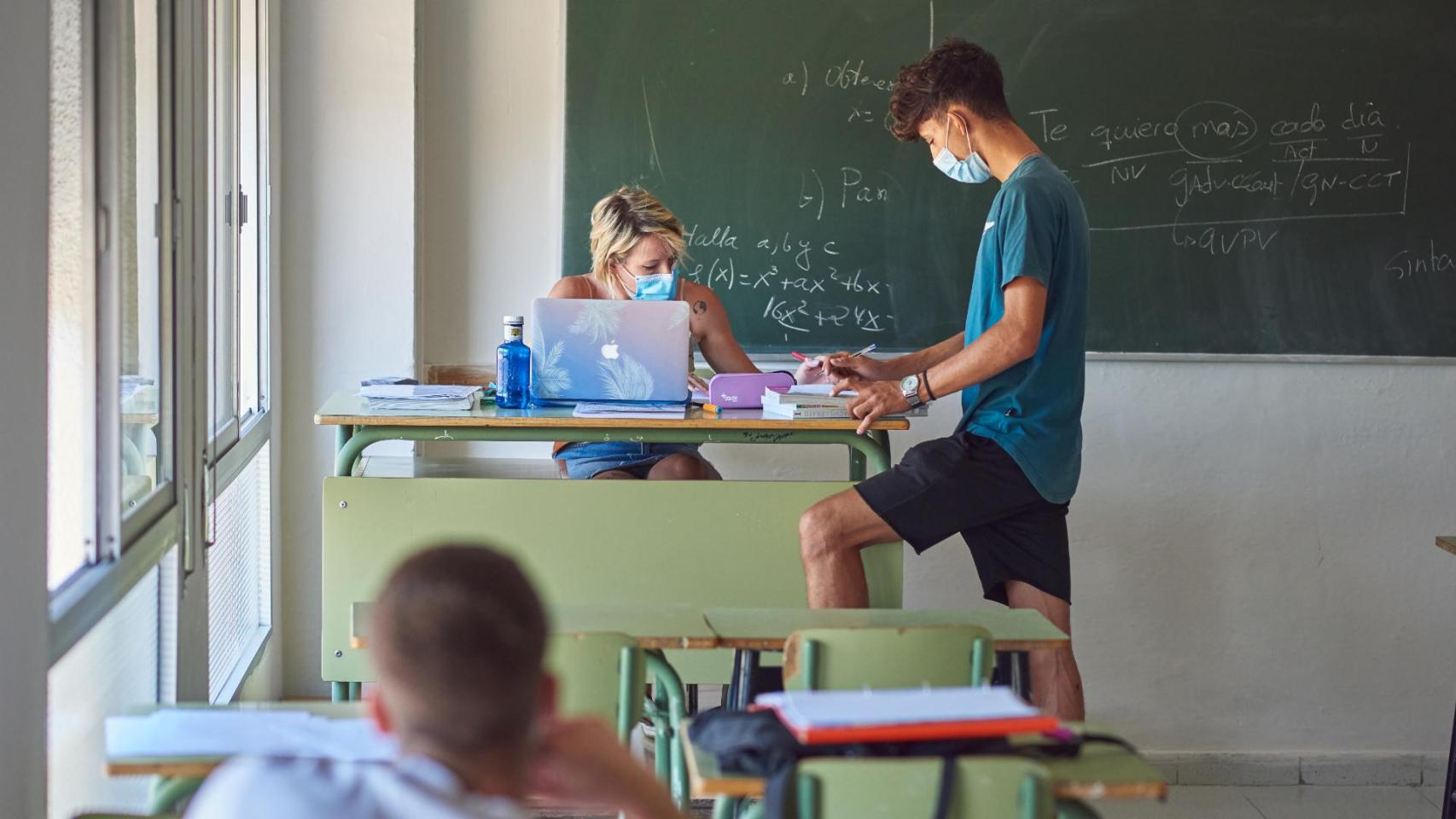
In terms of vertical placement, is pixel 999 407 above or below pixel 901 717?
above

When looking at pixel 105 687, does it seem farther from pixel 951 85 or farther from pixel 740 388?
pixel 951 85

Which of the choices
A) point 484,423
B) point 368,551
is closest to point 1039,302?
point 484,423

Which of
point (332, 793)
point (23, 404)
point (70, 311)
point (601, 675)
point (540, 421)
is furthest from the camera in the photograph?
point (540, 421)

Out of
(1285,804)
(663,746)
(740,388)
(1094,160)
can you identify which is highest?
(1094,160)

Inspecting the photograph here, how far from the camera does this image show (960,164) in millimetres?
3264

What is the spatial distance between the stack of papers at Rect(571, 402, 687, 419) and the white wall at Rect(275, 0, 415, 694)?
1.13 m

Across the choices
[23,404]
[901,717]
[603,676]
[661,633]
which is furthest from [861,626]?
[23,404]

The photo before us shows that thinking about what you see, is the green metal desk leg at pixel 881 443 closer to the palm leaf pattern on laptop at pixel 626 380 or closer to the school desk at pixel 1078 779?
the palm leaf pattern on laptop at pixel 626 380

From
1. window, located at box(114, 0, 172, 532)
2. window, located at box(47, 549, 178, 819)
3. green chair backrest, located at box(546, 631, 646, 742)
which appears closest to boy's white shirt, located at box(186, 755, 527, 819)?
window, located at box(47, 549, 178, 819)

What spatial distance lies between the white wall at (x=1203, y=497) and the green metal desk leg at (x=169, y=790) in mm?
2808

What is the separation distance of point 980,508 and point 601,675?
1.39 metres

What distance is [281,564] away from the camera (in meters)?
4.16

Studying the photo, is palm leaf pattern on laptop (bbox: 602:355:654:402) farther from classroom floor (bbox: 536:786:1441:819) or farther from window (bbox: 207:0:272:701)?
classroom floor (bbox: 536:786:1441:819)

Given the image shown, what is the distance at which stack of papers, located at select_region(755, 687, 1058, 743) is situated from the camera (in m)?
1.56
